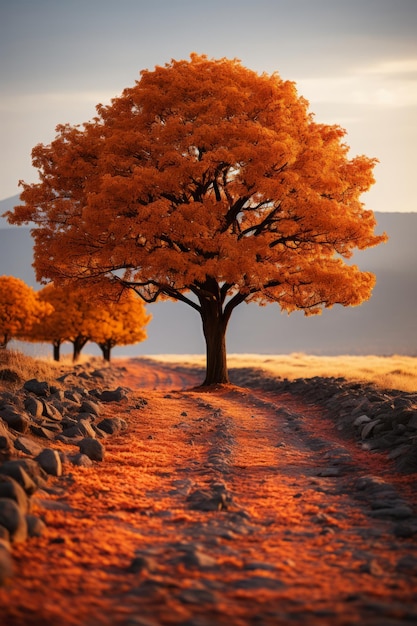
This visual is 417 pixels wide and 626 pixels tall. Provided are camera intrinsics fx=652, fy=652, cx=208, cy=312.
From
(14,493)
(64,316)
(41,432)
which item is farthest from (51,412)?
(64,316)

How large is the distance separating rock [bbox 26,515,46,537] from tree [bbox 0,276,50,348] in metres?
46.4

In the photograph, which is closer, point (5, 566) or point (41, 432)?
point (5, 566)

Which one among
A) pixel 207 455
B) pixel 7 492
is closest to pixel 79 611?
pixel 7 492

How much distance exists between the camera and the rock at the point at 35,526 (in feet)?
19.3

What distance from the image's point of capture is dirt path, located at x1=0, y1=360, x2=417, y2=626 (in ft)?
14.5

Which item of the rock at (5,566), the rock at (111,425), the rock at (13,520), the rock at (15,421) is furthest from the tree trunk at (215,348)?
the rock at (5,566)

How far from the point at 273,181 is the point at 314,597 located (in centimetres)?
1748

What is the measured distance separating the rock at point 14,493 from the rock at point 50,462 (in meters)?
1.83

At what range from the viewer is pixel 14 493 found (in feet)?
20.1

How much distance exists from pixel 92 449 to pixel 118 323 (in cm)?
4525

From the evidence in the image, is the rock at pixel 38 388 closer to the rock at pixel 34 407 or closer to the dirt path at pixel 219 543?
the rock at pixel 34 407

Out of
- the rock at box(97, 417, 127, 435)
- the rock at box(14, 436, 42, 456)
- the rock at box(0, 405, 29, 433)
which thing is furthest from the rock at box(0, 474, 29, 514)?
the rock at box(97, 417, 127, 435)

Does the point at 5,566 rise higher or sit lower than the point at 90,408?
lower

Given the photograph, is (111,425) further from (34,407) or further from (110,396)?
(110,396)
